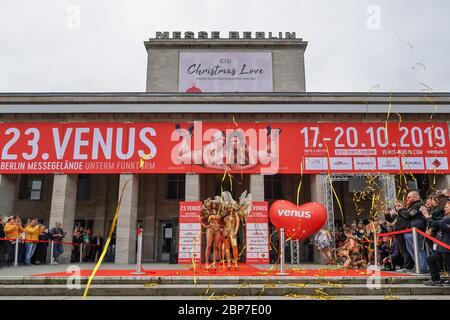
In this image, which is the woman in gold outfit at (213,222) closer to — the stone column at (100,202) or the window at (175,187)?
the window at (175,187)

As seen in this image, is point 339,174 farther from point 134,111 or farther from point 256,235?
point 134,111

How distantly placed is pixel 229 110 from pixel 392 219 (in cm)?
1216

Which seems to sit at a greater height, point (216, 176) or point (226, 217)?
point (216, 176)

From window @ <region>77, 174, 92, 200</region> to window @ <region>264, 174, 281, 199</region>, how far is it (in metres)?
11.9

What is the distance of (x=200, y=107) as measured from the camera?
Answer: 72.8 feet

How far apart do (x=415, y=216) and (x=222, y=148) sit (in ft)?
40.8

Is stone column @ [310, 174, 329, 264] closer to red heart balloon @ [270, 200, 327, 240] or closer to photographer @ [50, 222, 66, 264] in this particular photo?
red heart balloon @ [270, 200, 327, 240]

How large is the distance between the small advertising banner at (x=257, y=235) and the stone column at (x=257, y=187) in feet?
9.56

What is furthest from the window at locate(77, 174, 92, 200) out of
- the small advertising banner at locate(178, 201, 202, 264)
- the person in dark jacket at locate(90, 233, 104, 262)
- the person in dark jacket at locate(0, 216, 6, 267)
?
the person in dark jacket at locate(0, 216, 6, 267)

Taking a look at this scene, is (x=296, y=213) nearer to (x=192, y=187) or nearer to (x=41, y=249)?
(x=192, y=187)

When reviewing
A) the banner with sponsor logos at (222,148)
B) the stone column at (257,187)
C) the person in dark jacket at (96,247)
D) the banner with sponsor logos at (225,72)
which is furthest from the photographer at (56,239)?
the banner with sponsor logos at (225,72)

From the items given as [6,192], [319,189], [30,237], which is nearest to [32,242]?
[30,237]

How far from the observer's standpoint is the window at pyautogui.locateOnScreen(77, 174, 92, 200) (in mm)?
25281
